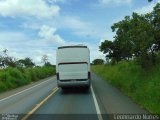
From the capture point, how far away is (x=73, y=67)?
1099 inches

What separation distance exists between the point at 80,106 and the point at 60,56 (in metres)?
9.66

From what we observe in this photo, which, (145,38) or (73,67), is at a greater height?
(145,38)

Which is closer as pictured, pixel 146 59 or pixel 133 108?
pixel 133 108

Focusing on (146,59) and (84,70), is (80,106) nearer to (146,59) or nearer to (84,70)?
(84,70)

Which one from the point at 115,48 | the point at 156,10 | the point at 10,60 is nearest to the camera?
the point at 156,10

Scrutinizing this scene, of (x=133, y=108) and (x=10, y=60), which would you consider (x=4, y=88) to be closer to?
(x=133, y=108)

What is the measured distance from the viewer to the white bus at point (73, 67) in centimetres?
2786

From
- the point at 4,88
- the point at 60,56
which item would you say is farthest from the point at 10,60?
the point at 60,56

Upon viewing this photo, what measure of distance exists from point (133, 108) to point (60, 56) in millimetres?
11633

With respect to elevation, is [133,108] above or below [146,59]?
below

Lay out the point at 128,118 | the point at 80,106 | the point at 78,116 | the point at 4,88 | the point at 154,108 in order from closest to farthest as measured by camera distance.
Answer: the point at 128,118 < the point at 78,116 < the point at 154,108 < the point at 80,106 < the point at 4,88

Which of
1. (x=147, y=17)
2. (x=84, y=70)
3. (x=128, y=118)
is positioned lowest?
(x=128, y=118)

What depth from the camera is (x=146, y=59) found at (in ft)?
99.5

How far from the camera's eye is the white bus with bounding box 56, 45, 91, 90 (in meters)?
27.9
